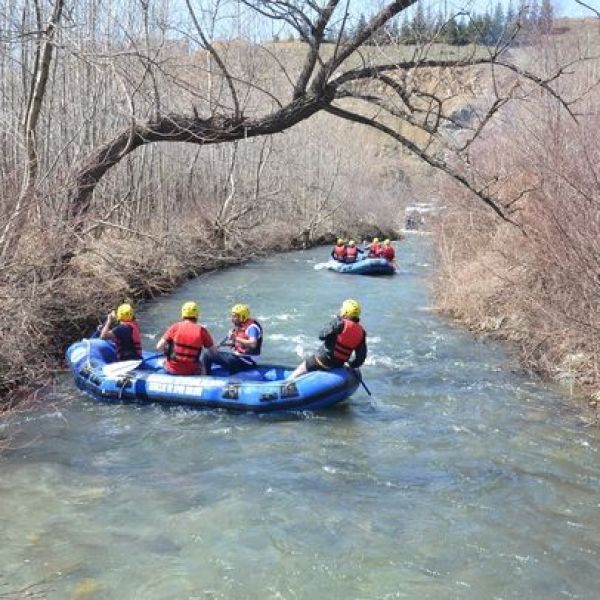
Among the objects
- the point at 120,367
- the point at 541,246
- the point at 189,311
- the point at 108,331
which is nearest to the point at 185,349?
the point at 189,311

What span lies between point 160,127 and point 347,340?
4.34 meters

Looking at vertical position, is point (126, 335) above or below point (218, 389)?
above

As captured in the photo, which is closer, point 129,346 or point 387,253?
point 129,346

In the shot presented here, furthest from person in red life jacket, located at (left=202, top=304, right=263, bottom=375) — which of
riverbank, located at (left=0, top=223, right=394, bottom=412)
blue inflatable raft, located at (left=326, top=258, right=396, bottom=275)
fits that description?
blue inflatable raft, located at (left=326, top=258, right=396, bottom=275)

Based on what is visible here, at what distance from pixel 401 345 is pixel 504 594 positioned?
797 centimetres

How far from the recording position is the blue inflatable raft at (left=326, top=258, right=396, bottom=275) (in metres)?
23.3

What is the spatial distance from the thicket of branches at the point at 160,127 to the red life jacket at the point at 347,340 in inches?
88.7

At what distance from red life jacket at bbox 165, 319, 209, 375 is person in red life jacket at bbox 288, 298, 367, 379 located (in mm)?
1290

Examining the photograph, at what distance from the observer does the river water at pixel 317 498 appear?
209 inches

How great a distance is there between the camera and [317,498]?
6.66 m

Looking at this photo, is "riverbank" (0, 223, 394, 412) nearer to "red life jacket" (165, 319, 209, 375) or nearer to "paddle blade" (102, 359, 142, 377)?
"paddle blade" (102, 359, 142, 377)

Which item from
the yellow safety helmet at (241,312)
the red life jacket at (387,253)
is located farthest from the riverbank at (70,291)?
the red life jacket at (387,253)

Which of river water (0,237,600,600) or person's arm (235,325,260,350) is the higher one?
person's arm (235,325,260,350)

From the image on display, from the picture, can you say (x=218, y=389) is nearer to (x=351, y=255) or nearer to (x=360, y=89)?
(x=360, y=89)
